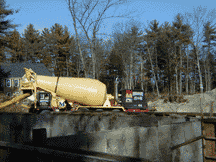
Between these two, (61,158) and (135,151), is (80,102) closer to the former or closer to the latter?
(135,151)

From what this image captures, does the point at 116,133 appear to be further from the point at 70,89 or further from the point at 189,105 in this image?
the point at 189,105

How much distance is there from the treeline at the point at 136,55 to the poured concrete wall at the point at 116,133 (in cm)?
1196

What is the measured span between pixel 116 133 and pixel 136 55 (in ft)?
117

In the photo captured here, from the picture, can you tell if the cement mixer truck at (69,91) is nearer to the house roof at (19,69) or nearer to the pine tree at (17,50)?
the house roof at (19,69)

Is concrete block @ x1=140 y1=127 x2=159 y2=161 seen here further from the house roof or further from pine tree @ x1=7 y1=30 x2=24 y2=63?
pine tree @ x1=7 y1=30 x2=24 y2=63

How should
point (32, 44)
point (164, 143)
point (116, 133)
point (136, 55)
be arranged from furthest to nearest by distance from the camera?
point (32, 44) → point (136, 55) → point (164, 143) → point (116, 133)

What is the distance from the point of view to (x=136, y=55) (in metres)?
39.5

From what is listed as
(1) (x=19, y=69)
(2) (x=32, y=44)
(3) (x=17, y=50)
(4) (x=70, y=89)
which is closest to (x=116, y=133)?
(4) (x=70, y=89)

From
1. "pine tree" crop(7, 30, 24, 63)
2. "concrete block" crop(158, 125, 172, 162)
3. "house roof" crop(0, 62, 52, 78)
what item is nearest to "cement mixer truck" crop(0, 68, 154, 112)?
"concrete block" crop(158, 125, 172, 162)

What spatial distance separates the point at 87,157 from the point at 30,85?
12.1m

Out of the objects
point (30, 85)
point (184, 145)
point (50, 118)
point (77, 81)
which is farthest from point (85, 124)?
point (30, 85)

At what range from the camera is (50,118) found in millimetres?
7152

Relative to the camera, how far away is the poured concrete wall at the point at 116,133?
4.67m

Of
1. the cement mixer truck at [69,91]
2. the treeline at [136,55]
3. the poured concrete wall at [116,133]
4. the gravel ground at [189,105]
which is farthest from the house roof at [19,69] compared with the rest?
the poured concrete wall at [116,133]
